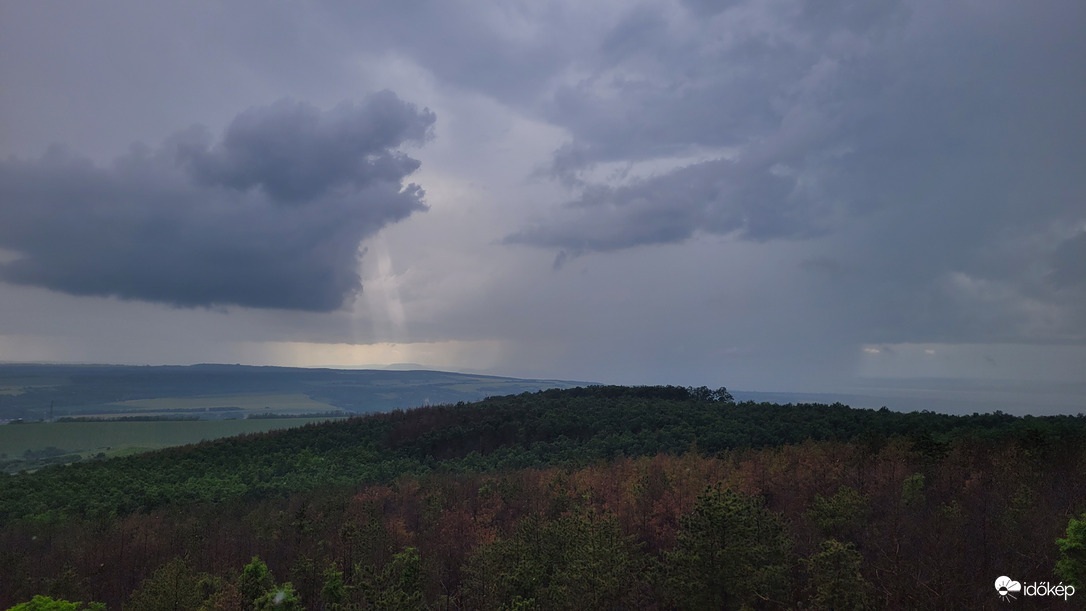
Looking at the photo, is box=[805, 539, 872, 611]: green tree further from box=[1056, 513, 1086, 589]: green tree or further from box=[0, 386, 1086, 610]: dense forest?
box=[1056, 513, 1086, 589]: green tree

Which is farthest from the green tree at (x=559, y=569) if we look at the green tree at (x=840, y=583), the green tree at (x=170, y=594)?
the green tree at (x=170, y=594)

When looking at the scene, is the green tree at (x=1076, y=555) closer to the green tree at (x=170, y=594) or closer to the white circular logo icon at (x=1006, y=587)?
the white circular logo icon at (x=1006, y=587)

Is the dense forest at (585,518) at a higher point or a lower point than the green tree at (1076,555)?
lower

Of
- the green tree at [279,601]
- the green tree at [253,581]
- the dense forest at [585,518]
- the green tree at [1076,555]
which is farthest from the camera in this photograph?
the green tree at [253,581]

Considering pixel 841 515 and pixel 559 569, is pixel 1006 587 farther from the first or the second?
pixel 559 569

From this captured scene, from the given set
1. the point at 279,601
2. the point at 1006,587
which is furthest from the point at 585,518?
the point at 1006,587

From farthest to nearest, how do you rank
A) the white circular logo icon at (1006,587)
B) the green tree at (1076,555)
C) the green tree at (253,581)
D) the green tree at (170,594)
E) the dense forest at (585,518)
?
the green tree at (170,594) → the green tree at (253,581) → the dense forest at (585,518) → the white circular logo icon at (1006,587) → the green tree at (1076,555)

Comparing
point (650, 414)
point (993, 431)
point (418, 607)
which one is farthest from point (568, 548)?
point (650, 414)

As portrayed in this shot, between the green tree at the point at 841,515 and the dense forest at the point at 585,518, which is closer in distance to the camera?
the dense forest at the point at 585,518
